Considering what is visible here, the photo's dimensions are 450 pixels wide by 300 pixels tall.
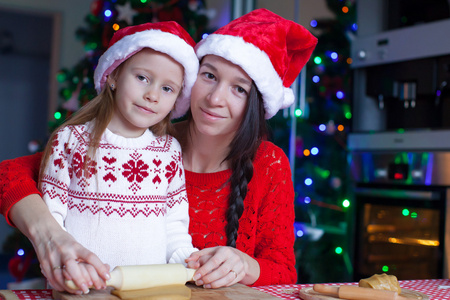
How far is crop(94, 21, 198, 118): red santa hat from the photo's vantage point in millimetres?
1245

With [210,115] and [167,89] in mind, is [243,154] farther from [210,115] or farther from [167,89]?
[167,89]

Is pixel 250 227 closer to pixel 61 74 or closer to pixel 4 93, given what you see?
pixel 61 74

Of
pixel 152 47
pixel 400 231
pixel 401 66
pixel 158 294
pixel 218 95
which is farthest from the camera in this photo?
pixel 401 66

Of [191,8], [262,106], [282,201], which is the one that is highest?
[191,8]

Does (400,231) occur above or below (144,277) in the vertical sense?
below

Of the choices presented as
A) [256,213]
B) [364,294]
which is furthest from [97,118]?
[364,294]

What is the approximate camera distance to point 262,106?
5.00 ft

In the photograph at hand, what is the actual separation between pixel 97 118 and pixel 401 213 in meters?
1.86

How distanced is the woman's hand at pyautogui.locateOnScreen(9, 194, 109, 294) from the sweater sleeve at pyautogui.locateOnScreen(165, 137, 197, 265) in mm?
306

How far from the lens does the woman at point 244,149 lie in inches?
54.5

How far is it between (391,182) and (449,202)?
34 centimetres

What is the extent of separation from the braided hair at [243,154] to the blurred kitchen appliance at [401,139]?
4.29 feet

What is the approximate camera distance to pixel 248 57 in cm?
139

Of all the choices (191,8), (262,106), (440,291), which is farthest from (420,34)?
(440,291)
